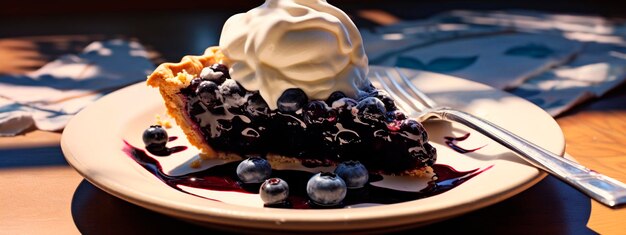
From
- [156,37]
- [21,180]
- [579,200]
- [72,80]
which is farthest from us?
[156,37]

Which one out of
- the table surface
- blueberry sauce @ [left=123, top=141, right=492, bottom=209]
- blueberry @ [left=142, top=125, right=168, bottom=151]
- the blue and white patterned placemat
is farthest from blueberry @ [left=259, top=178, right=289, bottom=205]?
the blue and white patterned placemat

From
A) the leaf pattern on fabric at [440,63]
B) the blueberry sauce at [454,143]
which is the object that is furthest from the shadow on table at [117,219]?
the leaf pattern on fabric at [440,63]

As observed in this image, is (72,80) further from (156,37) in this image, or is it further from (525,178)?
(525,178)

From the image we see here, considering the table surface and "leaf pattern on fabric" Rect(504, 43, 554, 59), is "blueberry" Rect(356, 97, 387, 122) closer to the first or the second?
the table surface

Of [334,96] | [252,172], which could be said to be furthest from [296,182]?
[334,96]

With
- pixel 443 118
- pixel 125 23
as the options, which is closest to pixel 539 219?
pixel 443 118

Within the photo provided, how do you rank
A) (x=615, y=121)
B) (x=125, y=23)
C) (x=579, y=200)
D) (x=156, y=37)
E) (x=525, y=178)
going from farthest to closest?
(x=125, y=23) → (x=156, y=37) → (x=615, y=121) → (x=579, y=200) → (x=525, y=178)

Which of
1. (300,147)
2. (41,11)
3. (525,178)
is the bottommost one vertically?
(41,11)
